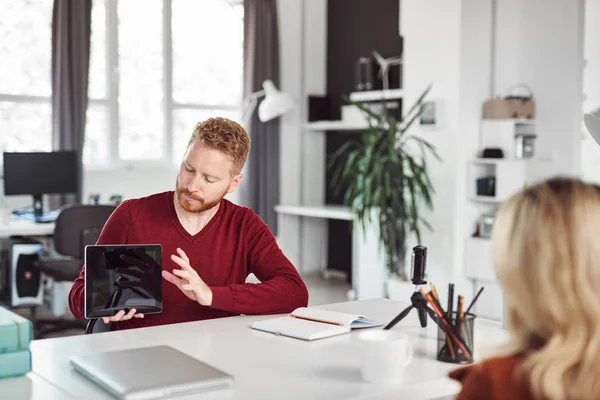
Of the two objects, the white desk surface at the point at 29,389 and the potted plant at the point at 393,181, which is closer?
the white desk surface at the point at 29,389

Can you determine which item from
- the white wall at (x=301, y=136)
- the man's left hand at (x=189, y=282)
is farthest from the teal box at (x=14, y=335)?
the white wall at (x=301, y=136)

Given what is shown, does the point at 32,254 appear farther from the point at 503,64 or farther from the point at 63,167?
the point at 503,64

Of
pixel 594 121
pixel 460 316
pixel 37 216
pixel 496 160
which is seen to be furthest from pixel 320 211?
pixel 460 316

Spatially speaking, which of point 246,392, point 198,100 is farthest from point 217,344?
point 198,100

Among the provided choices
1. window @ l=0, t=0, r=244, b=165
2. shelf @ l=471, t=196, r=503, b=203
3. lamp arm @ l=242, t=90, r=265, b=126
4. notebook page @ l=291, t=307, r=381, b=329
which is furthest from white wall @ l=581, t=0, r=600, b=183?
notebook page @ l=291, t=307, r=381, b=329

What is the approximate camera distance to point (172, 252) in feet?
7.33

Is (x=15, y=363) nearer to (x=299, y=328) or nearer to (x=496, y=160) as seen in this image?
(x=299, y=328)

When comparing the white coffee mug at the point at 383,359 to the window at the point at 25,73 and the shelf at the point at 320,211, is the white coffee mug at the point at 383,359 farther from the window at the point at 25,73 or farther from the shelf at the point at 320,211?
the window at the point at 25,73

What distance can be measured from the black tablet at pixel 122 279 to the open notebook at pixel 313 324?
0.90 feet

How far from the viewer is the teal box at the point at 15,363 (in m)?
1.45

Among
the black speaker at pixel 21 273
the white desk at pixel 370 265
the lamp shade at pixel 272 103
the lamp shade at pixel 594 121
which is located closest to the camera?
the lamp shade at pixel 594 121

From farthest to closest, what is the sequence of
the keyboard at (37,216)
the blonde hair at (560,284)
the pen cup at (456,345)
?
the keyboard at (37,216) → the pen cup at (456,345) → the blonde hair at (560,284)

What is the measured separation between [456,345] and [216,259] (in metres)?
0.85

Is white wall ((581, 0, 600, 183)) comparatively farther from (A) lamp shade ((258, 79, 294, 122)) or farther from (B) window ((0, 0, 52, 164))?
(B) window ((0, 0, 52, 164))
